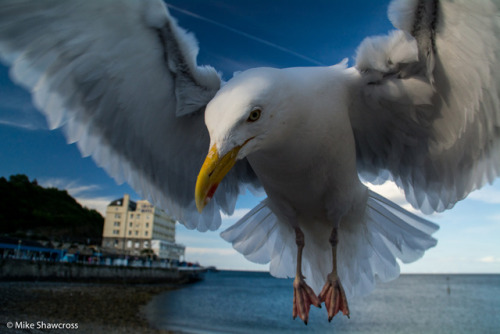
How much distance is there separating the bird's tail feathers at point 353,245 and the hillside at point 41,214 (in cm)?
3400

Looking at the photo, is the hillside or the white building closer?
the hillside

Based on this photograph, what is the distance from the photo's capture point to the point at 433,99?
7.82ft

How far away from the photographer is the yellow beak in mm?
1673

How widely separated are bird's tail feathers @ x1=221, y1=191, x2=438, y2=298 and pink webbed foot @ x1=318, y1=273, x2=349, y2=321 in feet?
1.86

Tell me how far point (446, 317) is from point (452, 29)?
1028 inches

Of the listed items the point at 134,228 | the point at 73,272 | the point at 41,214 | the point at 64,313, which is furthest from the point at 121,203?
the point at 64,313

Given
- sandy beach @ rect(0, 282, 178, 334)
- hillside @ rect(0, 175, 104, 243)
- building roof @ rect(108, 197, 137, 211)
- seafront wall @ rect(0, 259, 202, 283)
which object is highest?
building roof @ rect(108, 197, 137, 211)

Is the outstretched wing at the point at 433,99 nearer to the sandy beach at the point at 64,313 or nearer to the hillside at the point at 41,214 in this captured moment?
the sandy beach at the point at 64,313

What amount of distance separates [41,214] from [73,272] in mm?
15308

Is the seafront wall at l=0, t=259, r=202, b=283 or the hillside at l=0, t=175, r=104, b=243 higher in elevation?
the hillside at l=0, t=175, r=104, b=243

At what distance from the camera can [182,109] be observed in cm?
268

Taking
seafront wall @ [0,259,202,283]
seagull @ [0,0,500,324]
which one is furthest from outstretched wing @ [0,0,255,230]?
seafront wall @ [0,259,202,283]

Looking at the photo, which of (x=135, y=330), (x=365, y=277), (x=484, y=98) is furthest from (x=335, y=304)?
(x=135, y=330)

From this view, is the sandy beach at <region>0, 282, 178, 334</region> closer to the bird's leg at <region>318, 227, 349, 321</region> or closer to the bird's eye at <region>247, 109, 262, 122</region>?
the bird's leg at <region>318, 227, 349, 321</region>
